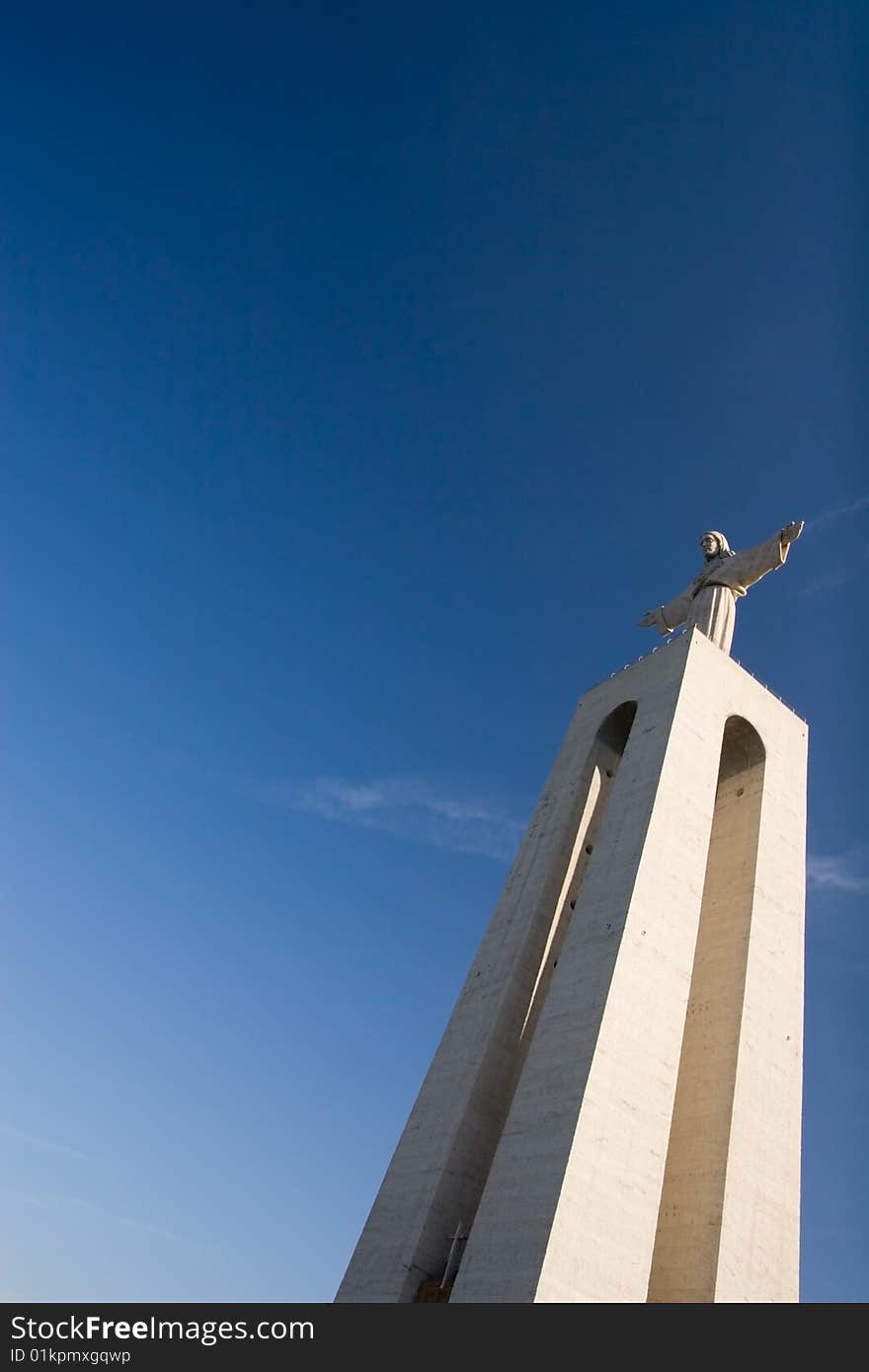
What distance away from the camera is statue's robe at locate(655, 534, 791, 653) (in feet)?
→ 72.1

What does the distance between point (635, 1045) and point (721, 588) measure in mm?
11876

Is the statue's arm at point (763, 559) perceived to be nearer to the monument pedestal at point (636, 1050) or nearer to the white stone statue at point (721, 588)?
the white stone statue at point (721, 588)

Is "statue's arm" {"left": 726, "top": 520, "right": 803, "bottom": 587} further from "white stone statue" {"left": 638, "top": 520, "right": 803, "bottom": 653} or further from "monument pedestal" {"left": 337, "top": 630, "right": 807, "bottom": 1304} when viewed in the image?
"monument pedestal" {"left": 337, "top": 630, "right": 807, "bottom": 1304}

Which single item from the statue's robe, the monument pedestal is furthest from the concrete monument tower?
A: the statue's robe

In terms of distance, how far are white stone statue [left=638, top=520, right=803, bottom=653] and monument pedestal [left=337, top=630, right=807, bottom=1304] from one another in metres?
1.54

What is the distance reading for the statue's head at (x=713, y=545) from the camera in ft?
79.3

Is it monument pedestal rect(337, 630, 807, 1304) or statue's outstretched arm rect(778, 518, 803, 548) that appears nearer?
monument pedestal rect(337, 630, 807, 1304)

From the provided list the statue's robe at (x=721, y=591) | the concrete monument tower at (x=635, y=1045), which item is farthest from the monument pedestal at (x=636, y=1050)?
the statue's robe at (x=721, y=591)

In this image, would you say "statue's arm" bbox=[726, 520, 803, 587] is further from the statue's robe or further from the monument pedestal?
the monument pedestal

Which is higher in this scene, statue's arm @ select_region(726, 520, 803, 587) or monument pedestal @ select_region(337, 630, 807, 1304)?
statue's arm @ select_region(726, 520, 803, 587)

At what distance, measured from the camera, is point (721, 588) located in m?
22.6
